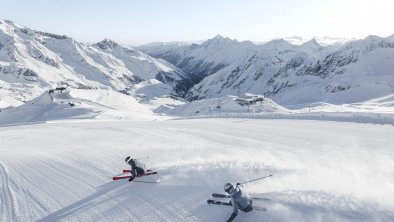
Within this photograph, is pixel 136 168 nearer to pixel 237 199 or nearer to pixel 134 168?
pixel 134 168

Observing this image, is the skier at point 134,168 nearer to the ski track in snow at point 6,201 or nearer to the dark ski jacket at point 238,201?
the ski track in snow at point 6,201

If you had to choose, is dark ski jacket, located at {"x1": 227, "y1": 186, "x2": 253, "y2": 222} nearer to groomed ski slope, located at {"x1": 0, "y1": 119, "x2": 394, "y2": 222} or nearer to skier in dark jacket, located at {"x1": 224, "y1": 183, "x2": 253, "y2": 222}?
skier in dark jacket, located at {"x1": 224, "y1": 183, "x2": 253, "y2": 222}

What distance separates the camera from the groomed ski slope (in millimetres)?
10641

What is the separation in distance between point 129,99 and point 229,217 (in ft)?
493

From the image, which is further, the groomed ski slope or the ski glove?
the groomed ski slope

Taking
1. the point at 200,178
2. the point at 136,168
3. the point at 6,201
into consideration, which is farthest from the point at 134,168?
the point at 6,201

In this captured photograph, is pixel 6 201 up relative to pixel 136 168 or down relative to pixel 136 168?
down

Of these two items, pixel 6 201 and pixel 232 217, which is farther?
pixel 6 201

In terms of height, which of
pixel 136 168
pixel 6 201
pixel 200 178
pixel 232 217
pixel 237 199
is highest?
pixel 136 168

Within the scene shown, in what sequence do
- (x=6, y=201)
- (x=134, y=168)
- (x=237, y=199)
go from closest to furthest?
1. (x=237, y=199)
2. (x=6, y=201)
3. (x=134, y=168)

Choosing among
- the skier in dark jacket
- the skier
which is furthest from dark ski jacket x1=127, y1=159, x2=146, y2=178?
the skier in dark jacket

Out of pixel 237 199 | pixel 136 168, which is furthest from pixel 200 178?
pixel 237 199

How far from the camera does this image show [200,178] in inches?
540

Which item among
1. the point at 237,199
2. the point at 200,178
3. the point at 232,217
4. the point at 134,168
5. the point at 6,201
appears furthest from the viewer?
the point at 134,168
